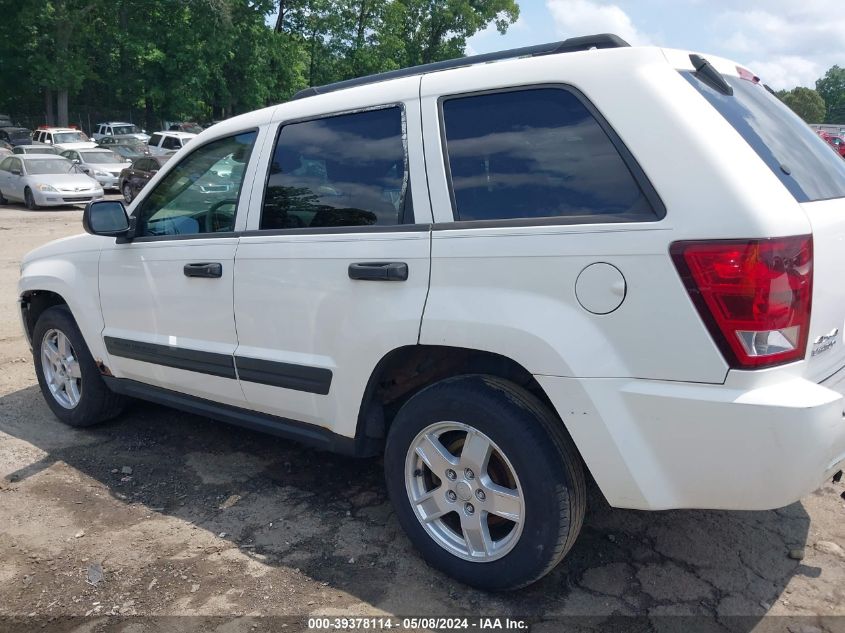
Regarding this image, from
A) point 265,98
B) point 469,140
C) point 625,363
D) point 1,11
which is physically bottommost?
point 625,363

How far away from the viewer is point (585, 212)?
2.49 metres

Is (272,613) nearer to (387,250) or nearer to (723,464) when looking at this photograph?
(387,250)

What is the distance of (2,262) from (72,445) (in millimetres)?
8147

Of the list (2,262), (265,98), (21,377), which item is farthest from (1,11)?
(21,377)

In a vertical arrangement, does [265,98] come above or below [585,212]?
above

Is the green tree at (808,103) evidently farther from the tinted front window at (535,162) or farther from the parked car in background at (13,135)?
the tinted front window at (535,162)

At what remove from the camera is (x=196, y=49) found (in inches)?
1459

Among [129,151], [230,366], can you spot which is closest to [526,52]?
[230,366]

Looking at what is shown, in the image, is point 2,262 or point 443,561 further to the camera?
point 2,262

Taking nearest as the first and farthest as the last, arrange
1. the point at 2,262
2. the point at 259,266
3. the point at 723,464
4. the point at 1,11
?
the point at 723,464
the point at 259,266
the point at 2,262
the point at 1,11

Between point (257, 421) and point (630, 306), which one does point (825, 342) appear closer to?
point (630, 306)

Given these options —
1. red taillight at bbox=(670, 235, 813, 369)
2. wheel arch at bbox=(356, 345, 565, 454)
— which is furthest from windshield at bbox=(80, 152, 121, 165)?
red taillight at bbox=(670, 235, 813, 369)

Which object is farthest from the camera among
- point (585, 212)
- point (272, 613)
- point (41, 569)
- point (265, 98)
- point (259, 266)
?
point (265, 98)

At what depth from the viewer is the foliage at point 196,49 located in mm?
36281
